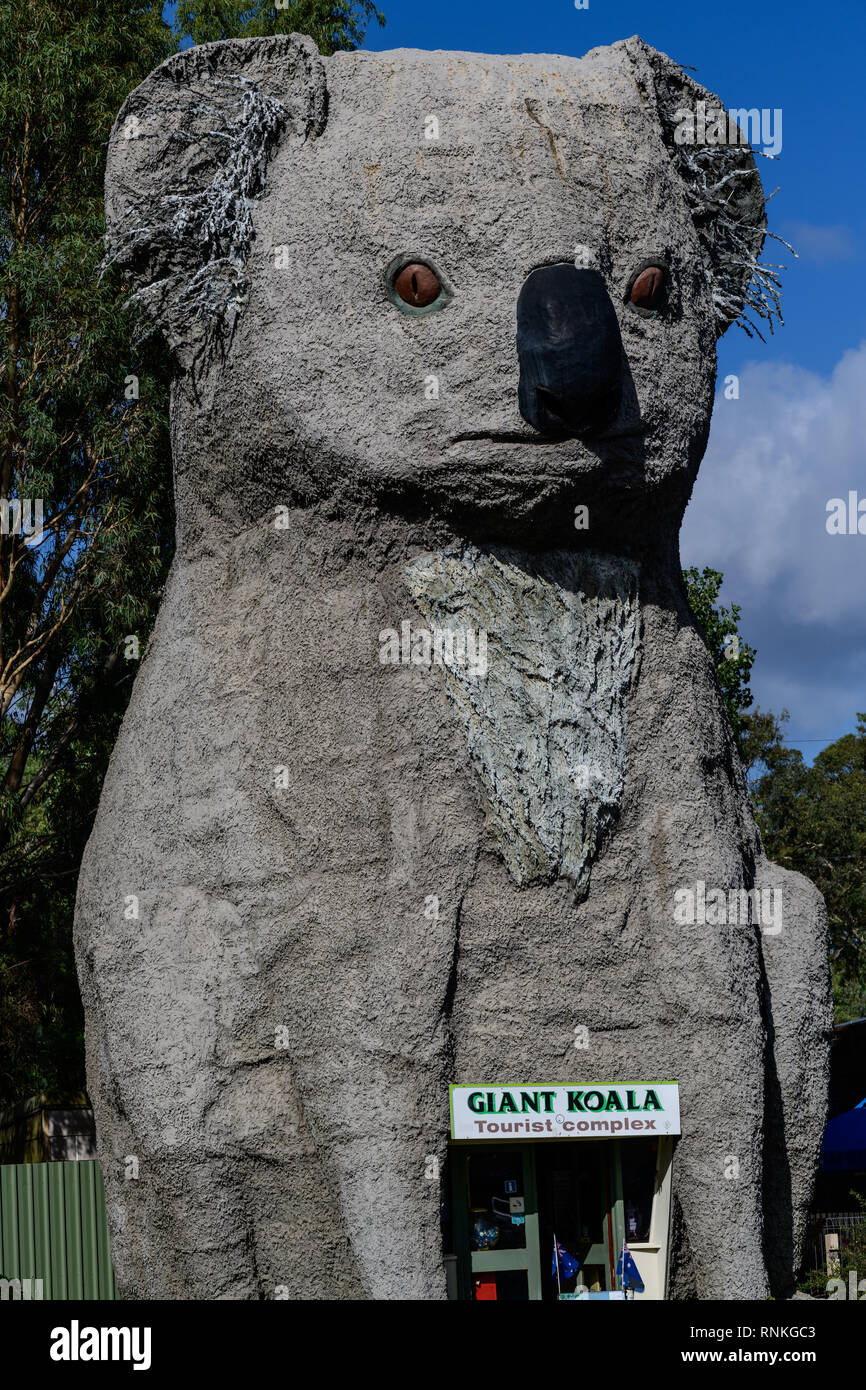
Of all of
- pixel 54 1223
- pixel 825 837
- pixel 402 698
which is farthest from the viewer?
pixel 825 837

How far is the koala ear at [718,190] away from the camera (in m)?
6.82

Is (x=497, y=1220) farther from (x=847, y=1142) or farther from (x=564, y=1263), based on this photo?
(x=847, y=1142)

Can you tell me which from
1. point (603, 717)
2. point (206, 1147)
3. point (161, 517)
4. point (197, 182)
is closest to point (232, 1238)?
point (206, 1147)

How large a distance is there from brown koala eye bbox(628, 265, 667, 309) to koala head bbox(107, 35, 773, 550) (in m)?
0.01

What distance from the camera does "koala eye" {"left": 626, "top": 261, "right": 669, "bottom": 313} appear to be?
20.7 feet

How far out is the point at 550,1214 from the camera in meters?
6.93

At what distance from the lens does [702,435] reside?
6730mm

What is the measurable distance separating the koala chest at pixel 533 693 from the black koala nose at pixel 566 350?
70 centimetres

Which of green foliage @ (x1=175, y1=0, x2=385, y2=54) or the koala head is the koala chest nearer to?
the koala head

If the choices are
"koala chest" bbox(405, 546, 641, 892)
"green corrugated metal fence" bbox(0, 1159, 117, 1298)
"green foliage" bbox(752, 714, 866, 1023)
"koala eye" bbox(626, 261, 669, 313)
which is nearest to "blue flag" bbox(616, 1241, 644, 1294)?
"koala chest" bbox(405, 546, 641, 892)

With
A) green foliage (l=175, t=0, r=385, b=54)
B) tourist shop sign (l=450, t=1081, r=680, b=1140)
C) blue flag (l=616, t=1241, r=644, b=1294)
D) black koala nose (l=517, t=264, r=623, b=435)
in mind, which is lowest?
blue flag (l=616, t=1241, r=644, b=1294)

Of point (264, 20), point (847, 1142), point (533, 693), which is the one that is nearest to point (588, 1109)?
point (533, 693)

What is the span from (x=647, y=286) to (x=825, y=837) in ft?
56.1
